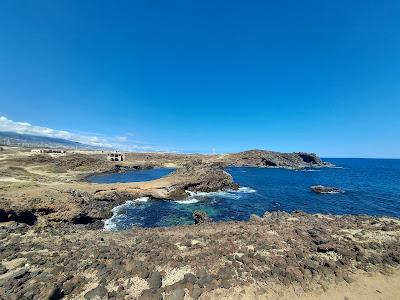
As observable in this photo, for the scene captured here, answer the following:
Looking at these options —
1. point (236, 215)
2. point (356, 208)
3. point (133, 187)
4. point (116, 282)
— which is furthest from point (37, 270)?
point (356, 208)

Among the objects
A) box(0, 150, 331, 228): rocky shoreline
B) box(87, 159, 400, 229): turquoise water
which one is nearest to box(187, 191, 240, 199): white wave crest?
box(87, 159, 400, 229): turquoise water

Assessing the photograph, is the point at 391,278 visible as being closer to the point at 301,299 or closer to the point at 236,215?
the point at 301,299

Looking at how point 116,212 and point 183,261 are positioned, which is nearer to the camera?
point 183,261

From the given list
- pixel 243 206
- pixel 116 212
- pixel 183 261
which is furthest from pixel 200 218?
pixel 183 261

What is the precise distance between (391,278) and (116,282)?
646 inches

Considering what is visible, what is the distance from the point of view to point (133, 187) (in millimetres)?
49594

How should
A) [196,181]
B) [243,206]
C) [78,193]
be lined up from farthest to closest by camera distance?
[196,181] → [243,206] → [78,193]

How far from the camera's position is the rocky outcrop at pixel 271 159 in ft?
531

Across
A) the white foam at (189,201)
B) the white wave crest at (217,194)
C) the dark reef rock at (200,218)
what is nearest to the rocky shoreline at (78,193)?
the white foam at (189,201)

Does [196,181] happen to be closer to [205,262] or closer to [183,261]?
[183,261]

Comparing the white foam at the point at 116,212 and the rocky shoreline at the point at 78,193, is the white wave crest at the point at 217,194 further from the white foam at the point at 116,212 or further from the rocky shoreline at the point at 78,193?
the white foam at the point at 116,212

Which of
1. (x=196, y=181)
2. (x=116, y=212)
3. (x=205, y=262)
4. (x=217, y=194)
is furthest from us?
(x=196, y=181)

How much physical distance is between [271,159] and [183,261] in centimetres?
15473

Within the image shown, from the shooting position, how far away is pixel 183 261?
15906 millimetres
